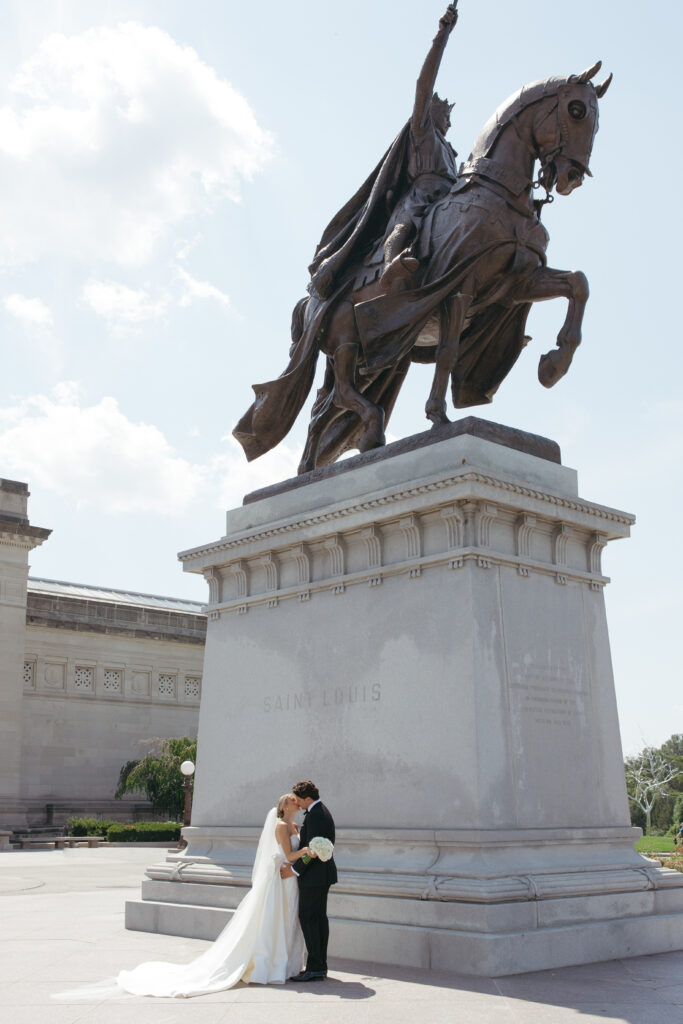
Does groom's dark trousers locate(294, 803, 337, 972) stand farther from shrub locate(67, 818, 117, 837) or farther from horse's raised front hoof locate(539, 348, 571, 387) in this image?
shrub locate(67, 818, 117, 837)

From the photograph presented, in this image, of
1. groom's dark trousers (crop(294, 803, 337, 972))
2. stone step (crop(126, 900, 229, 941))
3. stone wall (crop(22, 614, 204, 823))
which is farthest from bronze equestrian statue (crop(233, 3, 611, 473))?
stone wall (crop(22, 614, 204, 823))

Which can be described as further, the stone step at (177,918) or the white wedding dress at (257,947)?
the stone step at (177,918)

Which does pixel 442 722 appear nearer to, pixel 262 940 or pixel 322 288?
pixel 262 940

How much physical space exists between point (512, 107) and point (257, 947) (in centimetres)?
871

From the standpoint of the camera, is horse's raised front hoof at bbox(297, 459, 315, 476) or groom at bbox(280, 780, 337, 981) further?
horse's raised front hoof at bbox(297, 459, 315, 476)

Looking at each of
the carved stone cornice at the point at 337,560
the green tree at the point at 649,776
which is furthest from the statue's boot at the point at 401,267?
the green tree at the point at 649,776

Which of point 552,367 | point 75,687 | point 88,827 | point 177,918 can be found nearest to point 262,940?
point 177,918

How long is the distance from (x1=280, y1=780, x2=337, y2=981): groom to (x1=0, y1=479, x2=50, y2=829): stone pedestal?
33130mm

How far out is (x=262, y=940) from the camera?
8383 millimetres

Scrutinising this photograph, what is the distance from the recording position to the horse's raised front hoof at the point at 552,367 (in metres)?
11.1

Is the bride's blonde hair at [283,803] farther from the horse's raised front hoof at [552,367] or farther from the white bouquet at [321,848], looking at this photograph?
the horse's raised front hoof at [552,367]

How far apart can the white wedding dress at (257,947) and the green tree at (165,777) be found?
101ft

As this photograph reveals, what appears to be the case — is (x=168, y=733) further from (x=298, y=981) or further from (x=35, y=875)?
(x=298, y=981)

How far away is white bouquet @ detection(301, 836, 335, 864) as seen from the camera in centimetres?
818
